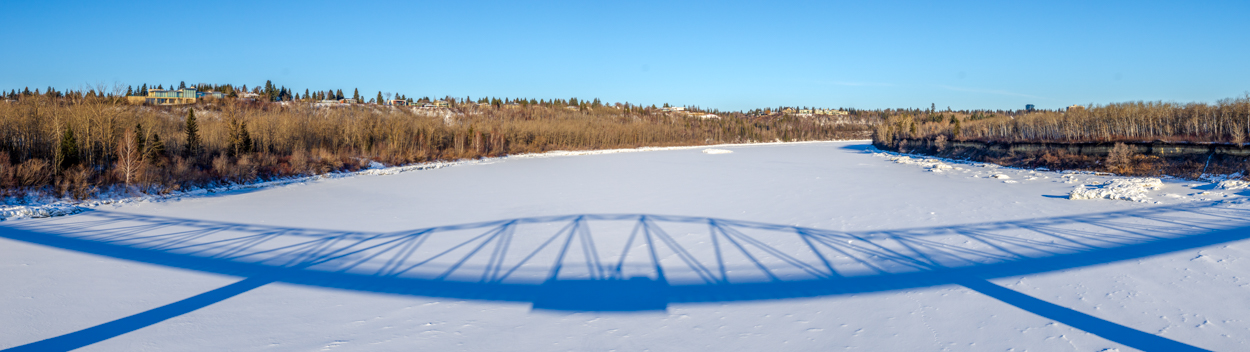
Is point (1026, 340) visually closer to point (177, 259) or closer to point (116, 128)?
point (177, 259)

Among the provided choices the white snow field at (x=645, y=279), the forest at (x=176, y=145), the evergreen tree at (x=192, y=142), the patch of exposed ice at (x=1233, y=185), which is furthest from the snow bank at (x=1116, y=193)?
the evergreen tree at (x=192, y=142)

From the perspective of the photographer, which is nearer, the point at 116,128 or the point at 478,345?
the point at 478,345

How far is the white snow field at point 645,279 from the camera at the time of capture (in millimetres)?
3371

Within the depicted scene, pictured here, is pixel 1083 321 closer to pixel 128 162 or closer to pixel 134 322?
pixel 134 322

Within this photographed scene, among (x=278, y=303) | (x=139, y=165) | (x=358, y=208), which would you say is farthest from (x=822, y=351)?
(x=139, y=165)

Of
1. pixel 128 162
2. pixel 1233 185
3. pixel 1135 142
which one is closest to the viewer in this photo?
pixel 1233 185

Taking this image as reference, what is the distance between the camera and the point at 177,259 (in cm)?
548

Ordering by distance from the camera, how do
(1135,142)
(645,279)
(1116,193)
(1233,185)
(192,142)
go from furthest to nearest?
(192,142), (1135,142), (1233,185), (1116,193), (645,279)

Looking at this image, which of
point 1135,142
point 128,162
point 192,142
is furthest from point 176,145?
point 1135,142

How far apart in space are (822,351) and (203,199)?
12.7m

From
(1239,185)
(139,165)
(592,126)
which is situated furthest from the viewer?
(592,126)

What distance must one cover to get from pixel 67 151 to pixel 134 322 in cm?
1328

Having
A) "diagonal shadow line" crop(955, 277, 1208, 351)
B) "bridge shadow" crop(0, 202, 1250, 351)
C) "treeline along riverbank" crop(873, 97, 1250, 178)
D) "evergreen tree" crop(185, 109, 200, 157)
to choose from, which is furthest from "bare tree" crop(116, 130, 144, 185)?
"treeline along riverbank" crop(873, 97, 1250, 178)

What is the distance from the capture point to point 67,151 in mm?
12695
